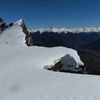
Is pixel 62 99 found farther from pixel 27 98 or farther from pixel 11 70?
pixel 11 70

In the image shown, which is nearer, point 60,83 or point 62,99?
point 62,99

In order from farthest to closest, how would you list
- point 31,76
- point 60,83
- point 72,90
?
point 31,76 < point 60,83 < point 72,90

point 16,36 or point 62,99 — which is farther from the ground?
point 16,36

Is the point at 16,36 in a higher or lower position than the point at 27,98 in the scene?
higher

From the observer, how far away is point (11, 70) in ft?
70.3

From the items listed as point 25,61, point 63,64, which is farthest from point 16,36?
point 25,61

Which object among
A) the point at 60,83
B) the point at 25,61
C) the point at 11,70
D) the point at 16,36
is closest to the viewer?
the point at 60,83

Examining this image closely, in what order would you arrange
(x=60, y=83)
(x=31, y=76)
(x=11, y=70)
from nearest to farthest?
(x=60, y=83), (x=31, y=76), (x=11, y=70)

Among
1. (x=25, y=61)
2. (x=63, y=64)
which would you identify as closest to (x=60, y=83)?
(x=25, y=61)

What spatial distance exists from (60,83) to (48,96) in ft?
8.43

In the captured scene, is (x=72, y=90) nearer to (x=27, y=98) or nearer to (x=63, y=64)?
(x=27, y=98)

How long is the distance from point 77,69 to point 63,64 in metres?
3.36

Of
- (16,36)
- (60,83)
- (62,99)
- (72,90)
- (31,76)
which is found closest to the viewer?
(62,99)

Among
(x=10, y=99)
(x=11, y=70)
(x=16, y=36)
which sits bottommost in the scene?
(x=10, y=99)
